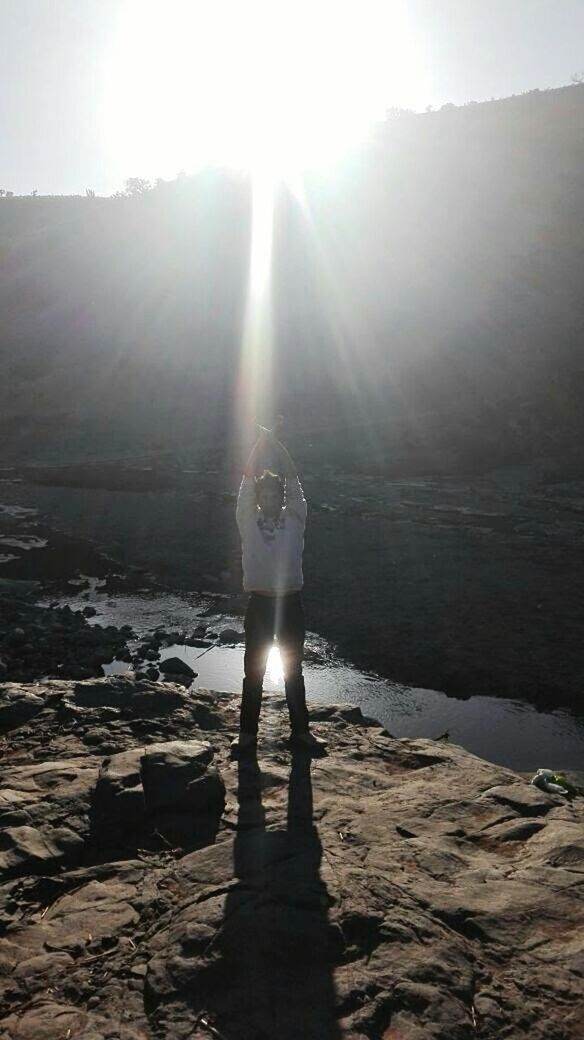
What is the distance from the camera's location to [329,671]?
34.7 ft

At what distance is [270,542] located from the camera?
5.89 meters

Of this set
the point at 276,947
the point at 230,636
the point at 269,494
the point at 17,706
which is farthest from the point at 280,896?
the point at 230,636

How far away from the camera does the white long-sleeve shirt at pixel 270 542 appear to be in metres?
5.89

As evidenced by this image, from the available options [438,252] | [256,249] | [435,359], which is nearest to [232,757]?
[435,359]

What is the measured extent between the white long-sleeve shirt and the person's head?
4cm

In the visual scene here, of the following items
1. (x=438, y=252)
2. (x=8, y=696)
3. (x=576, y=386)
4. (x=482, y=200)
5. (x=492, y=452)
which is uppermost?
(x=482, y=200)

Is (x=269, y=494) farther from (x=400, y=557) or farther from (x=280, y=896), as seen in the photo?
(x=400, y=557)

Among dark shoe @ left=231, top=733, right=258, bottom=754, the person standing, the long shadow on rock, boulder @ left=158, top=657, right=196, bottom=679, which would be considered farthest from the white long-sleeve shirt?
boulder @ left=158, top=657, right=196, bottom=679

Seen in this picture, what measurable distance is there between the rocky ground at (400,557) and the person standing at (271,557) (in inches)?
171

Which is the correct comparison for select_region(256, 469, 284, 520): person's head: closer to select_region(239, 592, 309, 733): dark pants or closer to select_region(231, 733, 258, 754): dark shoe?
select_region(239, 592, 309, 733): dark pants

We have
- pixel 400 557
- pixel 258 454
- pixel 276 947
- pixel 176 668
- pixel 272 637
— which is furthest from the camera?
pixel 400 557

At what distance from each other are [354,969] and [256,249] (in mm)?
49530

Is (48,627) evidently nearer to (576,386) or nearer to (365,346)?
(576,386)

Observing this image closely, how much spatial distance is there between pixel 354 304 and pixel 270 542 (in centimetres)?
3827
